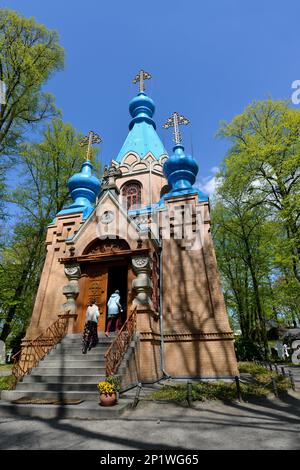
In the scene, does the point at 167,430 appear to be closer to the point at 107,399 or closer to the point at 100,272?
the point at 107,399

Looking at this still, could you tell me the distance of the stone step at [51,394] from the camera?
6.58m

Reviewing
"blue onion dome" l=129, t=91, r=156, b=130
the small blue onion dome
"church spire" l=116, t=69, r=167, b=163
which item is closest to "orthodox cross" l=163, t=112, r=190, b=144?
"church spire" l=116, t=69, r=167, b=163

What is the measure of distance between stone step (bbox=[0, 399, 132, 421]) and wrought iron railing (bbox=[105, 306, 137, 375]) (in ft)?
3.33

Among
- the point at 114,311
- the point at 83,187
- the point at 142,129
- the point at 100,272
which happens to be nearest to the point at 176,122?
the point at 142,129

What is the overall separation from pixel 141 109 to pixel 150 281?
16.1 meters

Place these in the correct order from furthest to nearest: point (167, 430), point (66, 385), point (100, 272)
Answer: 1. point (100, 272)
2. point (66, 385)
3. point (167, 430)

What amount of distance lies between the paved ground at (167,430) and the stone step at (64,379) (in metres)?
1.43

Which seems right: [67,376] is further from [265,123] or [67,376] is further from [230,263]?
[230,263]

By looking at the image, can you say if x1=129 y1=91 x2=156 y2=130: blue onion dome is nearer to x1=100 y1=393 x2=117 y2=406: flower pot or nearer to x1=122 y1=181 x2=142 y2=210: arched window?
x1=122 y1=181 x2=142 y2=210: arched window

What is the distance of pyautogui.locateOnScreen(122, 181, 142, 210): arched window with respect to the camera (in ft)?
54.3

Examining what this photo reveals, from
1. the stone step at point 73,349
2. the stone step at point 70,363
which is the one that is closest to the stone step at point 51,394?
the stone step at point 70,363

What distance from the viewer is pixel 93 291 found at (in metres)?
11.3
